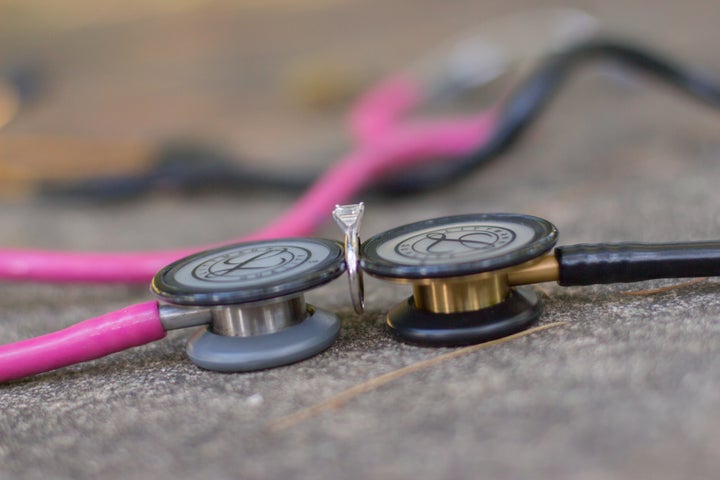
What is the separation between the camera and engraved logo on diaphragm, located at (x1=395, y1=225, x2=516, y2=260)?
0.69 m

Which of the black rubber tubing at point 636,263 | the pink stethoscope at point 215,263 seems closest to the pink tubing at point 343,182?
the pink stethoscope at point 215,263

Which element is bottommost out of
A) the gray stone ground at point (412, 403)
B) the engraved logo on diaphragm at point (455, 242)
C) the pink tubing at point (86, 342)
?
the gray stone ground at point (412, 403)

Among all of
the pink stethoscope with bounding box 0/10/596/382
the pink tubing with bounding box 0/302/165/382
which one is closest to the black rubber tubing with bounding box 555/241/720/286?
the pink stethoscope with bounding box 0/10/596/382

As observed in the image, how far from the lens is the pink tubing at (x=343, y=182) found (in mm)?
1059

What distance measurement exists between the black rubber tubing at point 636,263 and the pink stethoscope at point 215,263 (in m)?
0.21

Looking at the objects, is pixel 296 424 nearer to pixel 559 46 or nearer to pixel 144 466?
pixel 144 466

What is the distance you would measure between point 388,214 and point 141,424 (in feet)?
2.77

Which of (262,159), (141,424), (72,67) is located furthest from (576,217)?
(72,67)

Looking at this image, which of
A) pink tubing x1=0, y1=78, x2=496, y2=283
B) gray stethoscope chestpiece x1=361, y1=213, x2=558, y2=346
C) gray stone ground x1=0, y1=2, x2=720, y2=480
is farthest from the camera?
pink tubing x1=0, y1=78, x2=496, y2=283

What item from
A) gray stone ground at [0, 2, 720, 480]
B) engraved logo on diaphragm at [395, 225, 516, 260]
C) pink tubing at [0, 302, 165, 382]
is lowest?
gray stone ground at [0, 2, 720, 480]

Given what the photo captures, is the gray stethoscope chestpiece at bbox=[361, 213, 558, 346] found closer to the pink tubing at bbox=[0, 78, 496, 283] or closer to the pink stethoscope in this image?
the pink stethoscope

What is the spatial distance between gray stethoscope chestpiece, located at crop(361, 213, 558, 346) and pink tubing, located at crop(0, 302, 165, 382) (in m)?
0.21

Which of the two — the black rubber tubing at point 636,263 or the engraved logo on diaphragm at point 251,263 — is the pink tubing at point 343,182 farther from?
the black rubber tubing at point 636,263

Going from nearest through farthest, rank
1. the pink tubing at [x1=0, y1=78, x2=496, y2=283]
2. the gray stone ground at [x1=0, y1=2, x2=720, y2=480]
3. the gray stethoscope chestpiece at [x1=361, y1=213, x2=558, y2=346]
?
1. the gray stone ground at [x1=0, y1=2, x2=720, y2=480]
2. the gray stethoscope chestpiece at [x1=361, y1=213, x2=558, y2=346]
3. the pink tubing at [x1=0, y1=78, x2=496, y2=283]
